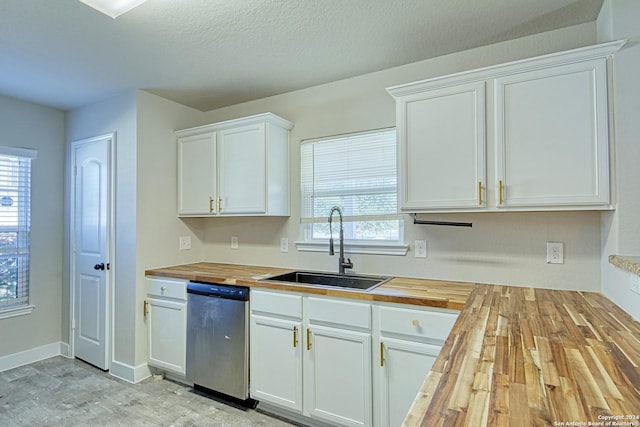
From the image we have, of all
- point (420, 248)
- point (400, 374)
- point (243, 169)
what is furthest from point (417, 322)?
point (243, 169)

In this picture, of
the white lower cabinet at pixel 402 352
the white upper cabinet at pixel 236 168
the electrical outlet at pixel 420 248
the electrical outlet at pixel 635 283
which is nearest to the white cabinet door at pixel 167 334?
the white upper cabinet at pixel 236 168

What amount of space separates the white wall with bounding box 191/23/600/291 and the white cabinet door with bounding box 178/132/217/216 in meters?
0.39

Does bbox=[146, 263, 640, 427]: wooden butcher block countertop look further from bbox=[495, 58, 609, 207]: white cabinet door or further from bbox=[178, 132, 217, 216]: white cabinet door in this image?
bbox=[178, 132, 217, 216]: white cabinet door

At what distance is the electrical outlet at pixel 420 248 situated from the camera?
2.47 meters

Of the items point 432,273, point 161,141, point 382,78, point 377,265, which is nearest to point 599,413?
point 432,273

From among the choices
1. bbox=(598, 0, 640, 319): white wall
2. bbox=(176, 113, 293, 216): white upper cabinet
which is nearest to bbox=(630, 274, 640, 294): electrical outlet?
bbox=(598, 0, 640, 319): white wall

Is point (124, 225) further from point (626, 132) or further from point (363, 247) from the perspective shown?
point (626, 132)

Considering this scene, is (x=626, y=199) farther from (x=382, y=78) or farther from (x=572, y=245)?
(x=382, y=78)

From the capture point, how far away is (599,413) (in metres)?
0.72

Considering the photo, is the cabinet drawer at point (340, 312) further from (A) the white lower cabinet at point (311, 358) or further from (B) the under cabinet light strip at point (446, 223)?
(B) the under cabinet light strip at point (446, 223)

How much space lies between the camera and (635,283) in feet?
4.71

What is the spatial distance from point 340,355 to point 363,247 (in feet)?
2.90

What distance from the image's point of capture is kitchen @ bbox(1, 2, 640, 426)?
1.91 meters

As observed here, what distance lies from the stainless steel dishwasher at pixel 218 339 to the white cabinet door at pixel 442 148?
1399mm
